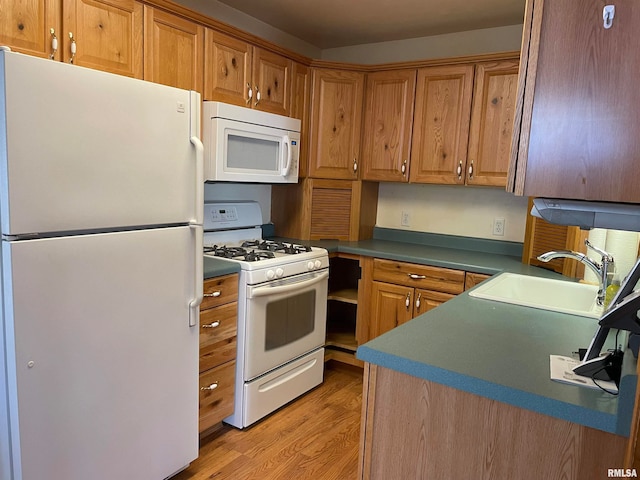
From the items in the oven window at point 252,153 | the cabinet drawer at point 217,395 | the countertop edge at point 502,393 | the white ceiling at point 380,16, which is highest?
the white ceiling at point 380,16

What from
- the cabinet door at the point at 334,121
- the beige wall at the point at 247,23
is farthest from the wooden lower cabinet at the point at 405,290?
the beige wall at the point at 247,23

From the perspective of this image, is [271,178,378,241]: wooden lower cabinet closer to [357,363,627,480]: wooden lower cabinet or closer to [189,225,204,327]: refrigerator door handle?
[189,225,204,327]: refrigerator door handle

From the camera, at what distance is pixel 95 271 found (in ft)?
5.03

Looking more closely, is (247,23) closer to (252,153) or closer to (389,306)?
(252,153)

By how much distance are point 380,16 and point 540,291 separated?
194 cm

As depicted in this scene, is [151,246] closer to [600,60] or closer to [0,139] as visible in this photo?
[0,139]

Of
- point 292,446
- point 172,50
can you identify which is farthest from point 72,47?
point 292,446

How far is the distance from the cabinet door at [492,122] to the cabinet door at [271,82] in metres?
1.20

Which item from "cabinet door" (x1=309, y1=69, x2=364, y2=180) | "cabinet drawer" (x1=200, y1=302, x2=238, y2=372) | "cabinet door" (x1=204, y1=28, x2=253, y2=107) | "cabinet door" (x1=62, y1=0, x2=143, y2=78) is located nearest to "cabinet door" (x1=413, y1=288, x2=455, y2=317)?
"cabinet door" (x1=309, y1=69, x2=364, y2=180)

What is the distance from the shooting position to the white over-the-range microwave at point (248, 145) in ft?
8.04

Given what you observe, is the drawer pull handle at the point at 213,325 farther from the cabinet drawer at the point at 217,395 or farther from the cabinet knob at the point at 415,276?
the cabinet knob at the point at 415,276

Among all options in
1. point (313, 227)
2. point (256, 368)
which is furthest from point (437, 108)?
point (256, 368)

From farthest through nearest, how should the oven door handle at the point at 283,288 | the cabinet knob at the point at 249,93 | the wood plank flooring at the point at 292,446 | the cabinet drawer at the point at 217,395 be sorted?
the cabinet knob at the point at 249,93, the oven door handle at the point at 283,288, the cabinet drawer at the point at 217,395, the wood plank flooring at the point at 292,446

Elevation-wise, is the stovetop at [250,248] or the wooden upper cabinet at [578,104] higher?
the wooden upper cabinet at [578,104]
